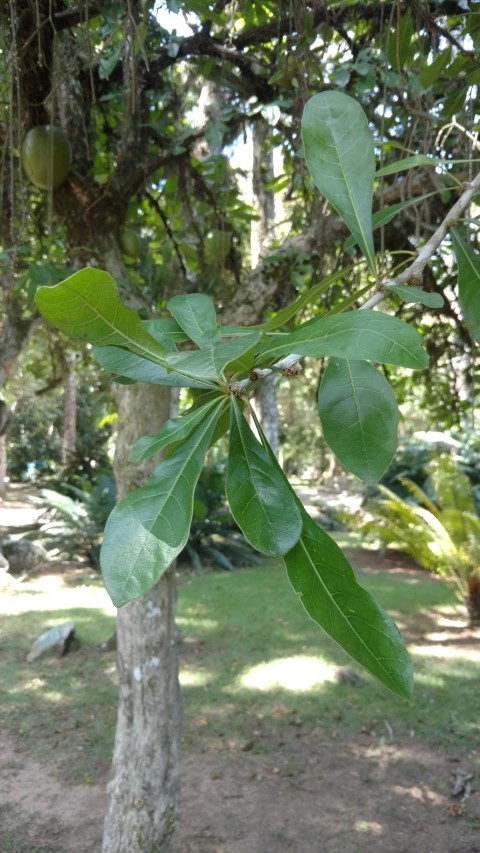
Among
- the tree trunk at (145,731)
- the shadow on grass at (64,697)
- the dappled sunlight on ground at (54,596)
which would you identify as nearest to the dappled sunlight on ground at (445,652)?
the shadow on grass at (64,697)

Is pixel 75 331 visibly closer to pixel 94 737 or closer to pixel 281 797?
pixel 281 797

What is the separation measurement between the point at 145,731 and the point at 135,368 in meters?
2.07

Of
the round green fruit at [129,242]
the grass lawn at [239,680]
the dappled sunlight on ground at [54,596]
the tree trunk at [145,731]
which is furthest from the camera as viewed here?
the dappled sunlight on ground at [54,596]

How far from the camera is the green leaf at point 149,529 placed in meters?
0.60

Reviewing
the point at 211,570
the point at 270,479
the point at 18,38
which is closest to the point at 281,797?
the point at 270,479

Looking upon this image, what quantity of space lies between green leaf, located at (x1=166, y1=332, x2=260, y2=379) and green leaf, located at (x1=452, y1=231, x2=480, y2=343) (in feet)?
1.62

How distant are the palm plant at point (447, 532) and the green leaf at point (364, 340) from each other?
19.8 feet

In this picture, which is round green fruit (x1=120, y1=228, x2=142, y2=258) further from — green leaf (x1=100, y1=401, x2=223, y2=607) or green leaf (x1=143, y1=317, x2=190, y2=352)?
green leaf (x1=100, y1=401, x2=223, y2=607)

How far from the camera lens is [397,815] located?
3.20 meters

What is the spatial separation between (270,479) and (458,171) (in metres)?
2.00

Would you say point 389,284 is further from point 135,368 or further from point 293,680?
point 293,680

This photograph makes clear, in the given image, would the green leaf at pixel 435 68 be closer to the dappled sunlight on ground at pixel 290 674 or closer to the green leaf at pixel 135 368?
the green leaf at pixel 135 368

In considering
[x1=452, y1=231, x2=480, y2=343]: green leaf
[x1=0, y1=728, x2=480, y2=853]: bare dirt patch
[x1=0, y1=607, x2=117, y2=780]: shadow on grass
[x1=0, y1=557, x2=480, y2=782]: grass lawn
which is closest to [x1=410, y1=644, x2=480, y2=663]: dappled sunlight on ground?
[x1=0, y1=557, x2=480, y2=782]: grass lawn

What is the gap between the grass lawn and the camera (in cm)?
400
